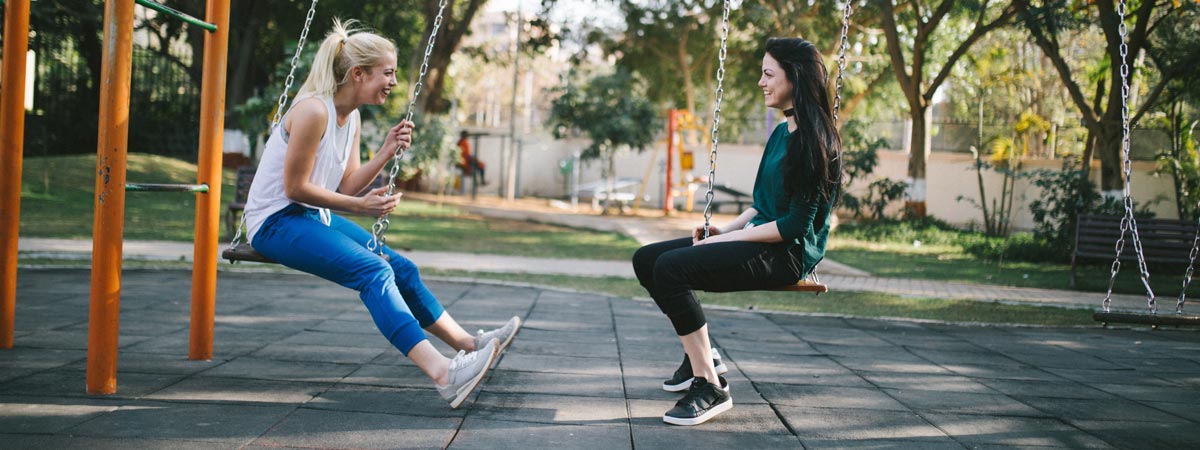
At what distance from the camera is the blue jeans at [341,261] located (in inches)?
133

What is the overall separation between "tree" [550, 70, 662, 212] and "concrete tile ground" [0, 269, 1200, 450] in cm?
1304

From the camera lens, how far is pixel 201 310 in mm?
4102

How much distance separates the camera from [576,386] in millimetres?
3990

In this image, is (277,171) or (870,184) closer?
(277,171)

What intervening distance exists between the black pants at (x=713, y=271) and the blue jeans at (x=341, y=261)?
0.95 m

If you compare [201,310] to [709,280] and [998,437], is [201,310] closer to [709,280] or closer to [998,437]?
[709,280]

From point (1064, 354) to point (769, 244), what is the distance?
9.54ft

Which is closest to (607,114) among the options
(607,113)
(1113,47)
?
(607,113)

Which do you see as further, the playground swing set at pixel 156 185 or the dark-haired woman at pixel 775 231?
the playground swing set at pixel 156 185

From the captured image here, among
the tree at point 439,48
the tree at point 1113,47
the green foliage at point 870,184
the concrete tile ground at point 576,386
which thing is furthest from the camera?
the tree at point 439,48

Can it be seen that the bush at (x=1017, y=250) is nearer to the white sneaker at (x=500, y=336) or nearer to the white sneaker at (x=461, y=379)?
the white sneaker at (x=500, y=336)

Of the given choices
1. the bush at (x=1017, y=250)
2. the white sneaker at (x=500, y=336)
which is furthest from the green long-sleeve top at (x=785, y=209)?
the bush at (x=1017, y=250)

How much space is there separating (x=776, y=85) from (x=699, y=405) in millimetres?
1244

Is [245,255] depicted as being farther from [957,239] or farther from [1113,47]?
[957,239]
